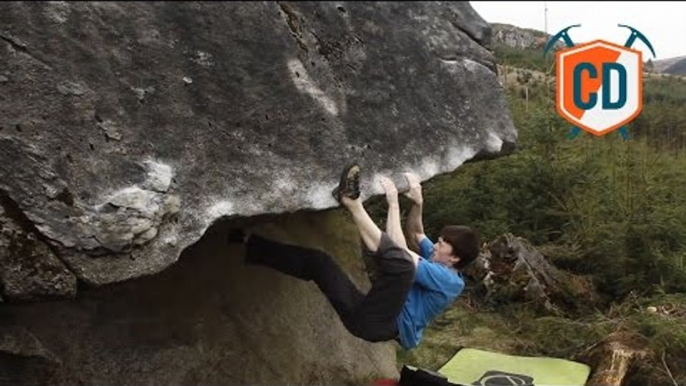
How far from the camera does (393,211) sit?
317 centimetres

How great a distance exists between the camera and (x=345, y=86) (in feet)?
10.6

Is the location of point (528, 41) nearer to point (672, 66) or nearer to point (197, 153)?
point (672, 66)

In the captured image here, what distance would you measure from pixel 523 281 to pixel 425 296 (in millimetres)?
2487

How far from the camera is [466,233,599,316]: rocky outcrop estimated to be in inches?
219

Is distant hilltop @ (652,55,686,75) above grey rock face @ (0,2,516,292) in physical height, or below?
below

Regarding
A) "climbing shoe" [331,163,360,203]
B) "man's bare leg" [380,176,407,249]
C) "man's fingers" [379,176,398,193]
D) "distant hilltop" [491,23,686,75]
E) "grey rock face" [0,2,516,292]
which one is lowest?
"distant hilltop" [491,23,686,75]

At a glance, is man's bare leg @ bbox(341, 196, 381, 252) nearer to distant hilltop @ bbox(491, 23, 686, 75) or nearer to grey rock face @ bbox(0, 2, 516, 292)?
grey rock face @ bbox(0, 2, 516, 292)

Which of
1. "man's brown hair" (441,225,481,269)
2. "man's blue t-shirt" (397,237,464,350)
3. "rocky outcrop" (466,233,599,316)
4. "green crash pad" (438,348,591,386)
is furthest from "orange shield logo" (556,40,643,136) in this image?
"man's blue t-shirt" (397,237,464,350)

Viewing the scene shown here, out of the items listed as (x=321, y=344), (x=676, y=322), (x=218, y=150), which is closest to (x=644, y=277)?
(x=676, y=322)

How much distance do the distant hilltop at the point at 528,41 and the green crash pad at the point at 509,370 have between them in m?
3.89

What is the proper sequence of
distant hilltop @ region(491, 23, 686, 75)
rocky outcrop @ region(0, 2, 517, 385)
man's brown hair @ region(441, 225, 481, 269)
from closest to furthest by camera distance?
rocky outcrop @ region(0, 2, 517, 385) → man's brown hair @ region(441, 225, 481, 269) → distant hilltop @ region(491, 23, 686, 75)

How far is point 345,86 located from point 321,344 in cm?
129

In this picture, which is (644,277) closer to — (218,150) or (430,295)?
(430,295)

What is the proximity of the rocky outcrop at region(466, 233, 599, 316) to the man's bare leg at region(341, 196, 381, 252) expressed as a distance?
2.68 m
